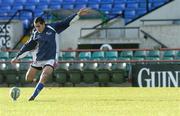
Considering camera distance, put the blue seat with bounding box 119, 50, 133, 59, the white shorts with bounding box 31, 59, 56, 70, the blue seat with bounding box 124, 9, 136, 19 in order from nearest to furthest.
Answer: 1. the white shorts with bounding box 31, 59, 56, 70
2. the blue seat with bounding box 119, 50, 133, 59
3. the blue seat with bounding box 124, 9, 136, 19

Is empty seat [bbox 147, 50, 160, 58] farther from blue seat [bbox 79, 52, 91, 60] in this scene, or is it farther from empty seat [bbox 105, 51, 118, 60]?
blue seat [bbox 79, 52, 91, 60]

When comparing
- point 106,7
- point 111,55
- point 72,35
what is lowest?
point 111,55

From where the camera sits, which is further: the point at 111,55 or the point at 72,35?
the point at 72,35

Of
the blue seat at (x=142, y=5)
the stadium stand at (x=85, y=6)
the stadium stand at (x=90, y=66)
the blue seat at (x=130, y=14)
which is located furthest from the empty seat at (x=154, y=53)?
the blue seat at (x=142, y=5)

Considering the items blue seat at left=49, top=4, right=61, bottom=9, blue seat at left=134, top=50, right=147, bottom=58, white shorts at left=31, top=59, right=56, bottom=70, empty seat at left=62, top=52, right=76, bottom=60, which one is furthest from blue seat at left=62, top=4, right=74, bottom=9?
white shorts at left=31, top=59, right=56, bottom=70

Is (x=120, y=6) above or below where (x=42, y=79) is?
above

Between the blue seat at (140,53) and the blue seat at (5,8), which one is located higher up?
the blue seat at (5,8)

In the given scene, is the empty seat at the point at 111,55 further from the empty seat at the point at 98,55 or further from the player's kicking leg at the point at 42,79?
the player's kicking leg at the point at 42,79

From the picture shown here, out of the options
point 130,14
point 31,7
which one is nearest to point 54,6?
point 31,7

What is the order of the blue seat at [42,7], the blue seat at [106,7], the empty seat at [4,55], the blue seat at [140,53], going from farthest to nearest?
the blue seat at [42,7], the blue seat at [106,7], the empty seat at [4,55], the blue seat at [140,53]

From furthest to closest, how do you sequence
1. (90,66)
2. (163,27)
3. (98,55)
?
(163,27), (98,55), (90,66)

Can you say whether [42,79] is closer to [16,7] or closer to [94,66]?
[94,66]

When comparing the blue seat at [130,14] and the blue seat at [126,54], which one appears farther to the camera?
the blue seat at [130,14]

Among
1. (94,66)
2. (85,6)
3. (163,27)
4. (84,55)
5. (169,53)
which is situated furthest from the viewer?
(85,6)
